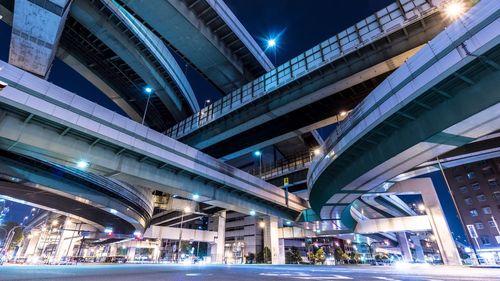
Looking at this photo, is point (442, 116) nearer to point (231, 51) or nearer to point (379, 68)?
point (379, 68)

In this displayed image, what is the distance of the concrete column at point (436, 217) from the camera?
27844 millimetres

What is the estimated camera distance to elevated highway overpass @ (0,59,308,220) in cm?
1134

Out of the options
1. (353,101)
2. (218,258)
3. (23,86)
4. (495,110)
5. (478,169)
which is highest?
(478,169)

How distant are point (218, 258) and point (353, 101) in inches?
1624

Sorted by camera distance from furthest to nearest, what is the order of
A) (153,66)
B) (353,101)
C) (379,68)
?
(153,66)
(353,101)
(379,68)

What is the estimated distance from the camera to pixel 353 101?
23141mm

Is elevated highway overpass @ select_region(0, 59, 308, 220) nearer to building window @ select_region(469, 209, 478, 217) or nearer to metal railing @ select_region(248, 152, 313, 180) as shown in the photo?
metal railing @ select_region(248, 152, 313, 180)

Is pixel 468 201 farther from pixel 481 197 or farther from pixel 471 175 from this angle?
pixel 471 175

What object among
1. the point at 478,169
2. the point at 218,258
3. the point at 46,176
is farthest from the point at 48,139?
the point at 478,169

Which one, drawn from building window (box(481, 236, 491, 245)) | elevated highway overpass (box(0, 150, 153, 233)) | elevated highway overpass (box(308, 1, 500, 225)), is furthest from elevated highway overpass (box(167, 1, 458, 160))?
building window (box(481, 236, 491, 245))

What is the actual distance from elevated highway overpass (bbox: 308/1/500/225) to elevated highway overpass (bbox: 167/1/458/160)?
7174 millimetres

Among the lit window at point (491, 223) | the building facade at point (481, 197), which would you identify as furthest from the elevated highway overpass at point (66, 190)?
the lit window at point (491, 223)

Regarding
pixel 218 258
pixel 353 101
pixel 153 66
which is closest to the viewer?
pixel 353 101

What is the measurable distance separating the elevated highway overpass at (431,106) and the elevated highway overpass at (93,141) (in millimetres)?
10727
